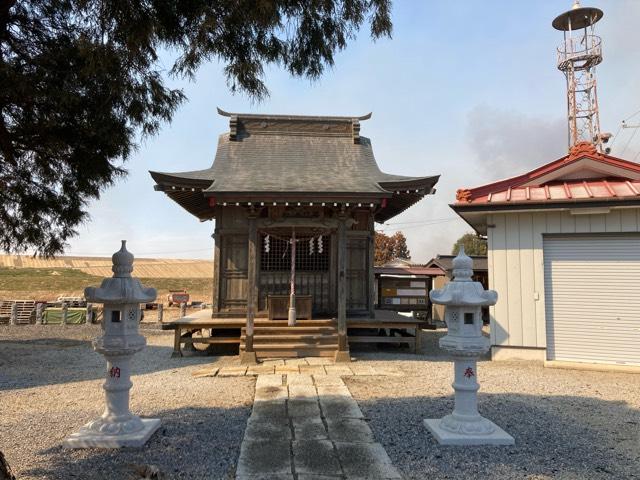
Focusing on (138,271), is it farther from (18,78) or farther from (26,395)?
(18,78)

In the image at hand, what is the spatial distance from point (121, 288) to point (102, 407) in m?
2.30

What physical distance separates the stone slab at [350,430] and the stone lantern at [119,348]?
1973mm

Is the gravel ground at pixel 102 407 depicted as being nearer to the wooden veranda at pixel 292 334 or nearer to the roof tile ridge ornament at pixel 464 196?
the wooden veranda at pixel 292 334

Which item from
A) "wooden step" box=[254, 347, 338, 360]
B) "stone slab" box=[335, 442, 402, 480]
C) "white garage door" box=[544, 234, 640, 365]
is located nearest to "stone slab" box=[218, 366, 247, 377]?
"wooden step" box=[254, 347, 338, 360]

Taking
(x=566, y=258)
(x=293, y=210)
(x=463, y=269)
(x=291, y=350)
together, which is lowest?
(x=291, y=350)

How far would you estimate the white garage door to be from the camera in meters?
8.41

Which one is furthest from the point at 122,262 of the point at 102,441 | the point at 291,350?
the point at 291,350

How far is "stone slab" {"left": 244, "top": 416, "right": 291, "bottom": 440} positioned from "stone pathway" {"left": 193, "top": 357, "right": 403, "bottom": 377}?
2624mm

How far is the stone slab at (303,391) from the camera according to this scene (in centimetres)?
621

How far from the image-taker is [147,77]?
370cm

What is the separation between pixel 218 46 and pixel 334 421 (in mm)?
4191

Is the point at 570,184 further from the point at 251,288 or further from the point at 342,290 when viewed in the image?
the point at 251,288

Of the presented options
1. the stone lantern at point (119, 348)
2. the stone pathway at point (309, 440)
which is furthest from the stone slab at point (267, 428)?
the stone lantern at point (119, 348)

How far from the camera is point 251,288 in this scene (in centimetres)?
887
